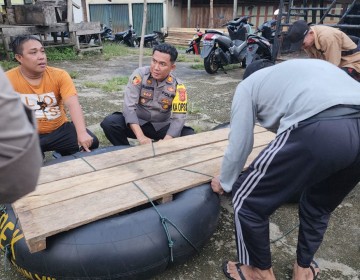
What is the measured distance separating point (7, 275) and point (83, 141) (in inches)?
47.9

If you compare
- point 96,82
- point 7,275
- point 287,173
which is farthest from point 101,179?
point 96,82

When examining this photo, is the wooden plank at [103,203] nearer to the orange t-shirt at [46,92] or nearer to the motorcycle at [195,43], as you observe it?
the orange t-shirt at [46,92]

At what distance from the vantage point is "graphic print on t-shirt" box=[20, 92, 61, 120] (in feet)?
9.57

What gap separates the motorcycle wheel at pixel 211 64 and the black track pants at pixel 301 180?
21.4 ft

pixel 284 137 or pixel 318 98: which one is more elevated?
pixel 318 98

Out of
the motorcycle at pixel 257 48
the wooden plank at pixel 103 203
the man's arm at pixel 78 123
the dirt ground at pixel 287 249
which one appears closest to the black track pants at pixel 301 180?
the dirt ground at pixel 287 249

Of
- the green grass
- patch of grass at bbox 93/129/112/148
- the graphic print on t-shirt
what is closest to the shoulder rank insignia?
the graphic print on t-shirt

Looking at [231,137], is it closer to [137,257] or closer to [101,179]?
[137,257]

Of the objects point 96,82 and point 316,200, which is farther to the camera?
point 96,82

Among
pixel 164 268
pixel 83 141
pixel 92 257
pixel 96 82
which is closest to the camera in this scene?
pixel 92 257

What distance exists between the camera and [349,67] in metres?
4.26

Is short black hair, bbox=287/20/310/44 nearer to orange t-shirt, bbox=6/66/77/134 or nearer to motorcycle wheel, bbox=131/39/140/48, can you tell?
orange t-shirt, bbox=6/66/77/134

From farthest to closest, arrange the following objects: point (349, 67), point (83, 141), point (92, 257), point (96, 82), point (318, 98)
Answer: point (96, 82), point (349, 67), point (83, 141), point (92, 257), point (318, 98)

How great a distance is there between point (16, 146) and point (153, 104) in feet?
8.55
